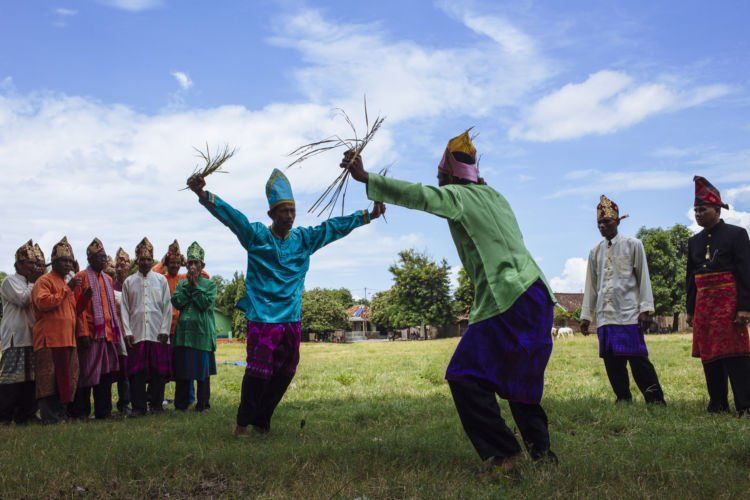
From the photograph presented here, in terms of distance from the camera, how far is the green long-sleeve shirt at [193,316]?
8.59m

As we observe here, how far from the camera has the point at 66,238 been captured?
830 cm

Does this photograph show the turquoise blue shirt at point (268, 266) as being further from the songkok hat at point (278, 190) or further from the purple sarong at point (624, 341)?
the purple sarong at point (624, 341)

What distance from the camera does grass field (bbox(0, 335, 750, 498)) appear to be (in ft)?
13.2

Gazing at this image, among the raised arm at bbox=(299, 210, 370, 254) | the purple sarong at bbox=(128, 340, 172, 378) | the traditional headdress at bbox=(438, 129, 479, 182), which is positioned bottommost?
the purple sarong at bbox=(128, 340, 172, 378)

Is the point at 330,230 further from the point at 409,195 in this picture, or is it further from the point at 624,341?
the point at 624,341

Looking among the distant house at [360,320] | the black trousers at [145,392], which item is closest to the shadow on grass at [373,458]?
the black trousers at [145,392]

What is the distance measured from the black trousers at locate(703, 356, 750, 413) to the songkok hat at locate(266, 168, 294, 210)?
4.91m

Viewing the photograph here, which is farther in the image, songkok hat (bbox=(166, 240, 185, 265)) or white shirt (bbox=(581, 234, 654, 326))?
songkok hat (bbox=(166, 240, 185, 265))

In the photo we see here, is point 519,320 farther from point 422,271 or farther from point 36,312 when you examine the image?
point 422,271

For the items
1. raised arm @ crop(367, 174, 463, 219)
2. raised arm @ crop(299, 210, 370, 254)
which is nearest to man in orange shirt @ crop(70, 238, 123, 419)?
raised arm @ crop(299, 210, 370, 254)

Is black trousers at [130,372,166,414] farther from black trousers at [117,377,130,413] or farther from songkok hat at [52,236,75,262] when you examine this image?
songkok hat at [52,236,75,262]

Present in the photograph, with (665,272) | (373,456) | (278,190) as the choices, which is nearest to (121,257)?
(278,190)

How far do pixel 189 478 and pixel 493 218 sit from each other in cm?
273

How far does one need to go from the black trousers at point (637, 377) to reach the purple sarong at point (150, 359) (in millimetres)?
5610
